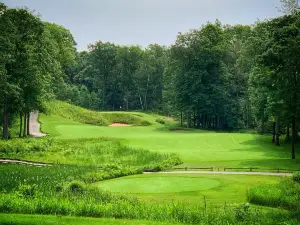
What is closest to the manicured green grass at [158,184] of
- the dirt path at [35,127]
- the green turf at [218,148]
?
the green turf at [218,148]

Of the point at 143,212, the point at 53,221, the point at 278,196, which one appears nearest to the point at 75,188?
the point at 143,212

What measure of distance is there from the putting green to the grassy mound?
55.3 m

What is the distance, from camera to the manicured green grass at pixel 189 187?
22.4 meters

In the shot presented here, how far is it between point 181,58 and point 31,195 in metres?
65.2

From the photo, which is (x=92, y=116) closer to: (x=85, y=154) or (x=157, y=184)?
(x=85, y=154)

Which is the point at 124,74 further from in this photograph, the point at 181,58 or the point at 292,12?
the point at 292,12

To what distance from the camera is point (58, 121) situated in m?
76.2

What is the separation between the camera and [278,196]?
68.2 feet

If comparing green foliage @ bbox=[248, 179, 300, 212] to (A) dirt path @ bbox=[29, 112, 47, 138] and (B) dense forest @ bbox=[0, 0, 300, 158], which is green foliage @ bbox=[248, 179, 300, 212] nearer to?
(B) dense forest @ bbox=[0, 0, 300, 158]

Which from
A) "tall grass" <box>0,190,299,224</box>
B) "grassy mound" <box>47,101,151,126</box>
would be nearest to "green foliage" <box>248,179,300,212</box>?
"tall grass" <box>0,190,299,224</box>

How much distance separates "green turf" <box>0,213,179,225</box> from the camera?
15211 millimetres

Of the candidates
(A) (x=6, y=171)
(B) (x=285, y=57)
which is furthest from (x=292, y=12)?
(A) (x=6, y=171)

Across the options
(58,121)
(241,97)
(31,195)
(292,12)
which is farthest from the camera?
(241,97)

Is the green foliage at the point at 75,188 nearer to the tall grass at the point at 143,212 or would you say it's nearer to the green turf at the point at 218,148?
the tall grass at the point at 143,212
